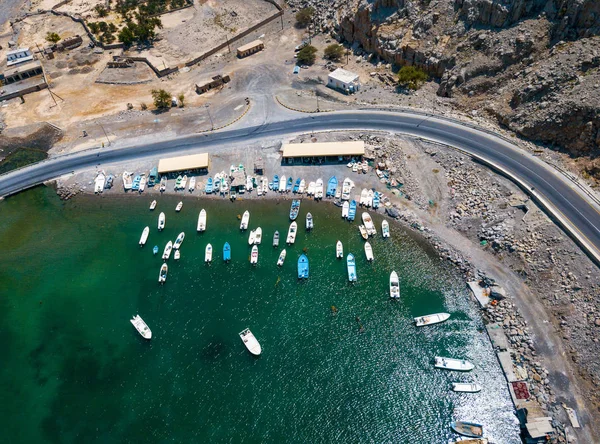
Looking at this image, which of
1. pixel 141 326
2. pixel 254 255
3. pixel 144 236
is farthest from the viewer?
pixel 144 236

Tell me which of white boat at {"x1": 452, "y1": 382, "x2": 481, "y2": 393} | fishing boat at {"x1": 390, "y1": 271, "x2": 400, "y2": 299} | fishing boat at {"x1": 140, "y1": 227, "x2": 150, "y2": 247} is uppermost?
fishing boat at {"x1": 390, "y1": 271, "x2": 400, "y2": 299}

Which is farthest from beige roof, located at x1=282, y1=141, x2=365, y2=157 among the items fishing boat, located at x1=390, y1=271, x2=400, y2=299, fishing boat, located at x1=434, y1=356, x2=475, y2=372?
fishing boat, located at x1=434, y1=356, x2=475, y2=372

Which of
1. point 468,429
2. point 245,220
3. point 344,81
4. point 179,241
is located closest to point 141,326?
point 179,241

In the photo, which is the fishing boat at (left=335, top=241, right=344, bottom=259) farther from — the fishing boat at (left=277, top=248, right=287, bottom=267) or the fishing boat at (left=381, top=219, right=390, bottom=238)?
the fishing boat at (left=277, top=248, right=287, bottom=267)

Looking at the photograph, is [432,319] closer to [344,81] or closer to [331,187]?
[331,187]

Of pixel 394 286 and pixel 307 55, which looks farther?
pixel 307 55

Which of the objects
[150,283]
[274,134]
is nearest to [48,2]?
[274,134]
